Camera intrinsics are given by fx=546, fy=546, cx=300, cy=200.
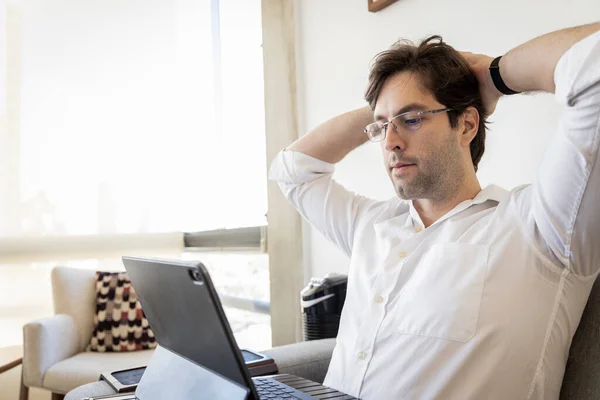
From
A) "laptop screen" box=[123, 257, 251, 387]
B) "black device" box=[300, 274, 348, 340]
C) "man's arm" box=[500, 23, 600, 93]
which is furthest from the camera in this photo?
"black device" box=[300, 274, 348, 340]

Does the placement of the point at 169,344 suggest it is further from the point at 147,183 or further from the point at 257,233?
the point at 147,183

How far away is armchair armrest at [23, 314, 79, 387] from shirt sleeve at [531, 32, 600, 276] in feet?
7.14

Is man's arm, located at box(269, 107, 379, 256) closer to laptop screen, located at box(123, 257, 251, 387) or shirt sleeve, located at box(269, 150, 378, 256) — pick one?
shirt sleeve, located at box(269, 150, 378, 256)

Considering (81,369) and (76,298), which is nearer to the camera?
(81,369)

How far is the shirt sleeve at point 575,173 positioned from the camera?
91cm

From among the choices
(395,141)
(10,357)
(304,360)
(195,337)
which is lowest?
(10,357)

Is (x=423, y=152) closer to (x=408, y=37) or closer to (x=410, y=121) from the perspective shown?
(x=410, y=121)

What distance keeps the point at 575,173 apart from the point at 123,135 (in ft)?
9.93

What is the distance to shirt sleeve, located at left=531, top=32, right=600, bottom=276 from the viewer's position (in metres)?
0.91

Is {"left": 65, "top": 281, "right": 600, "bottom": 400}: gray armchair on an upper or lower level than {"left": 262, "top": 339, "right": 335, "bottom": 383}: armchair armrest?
upper

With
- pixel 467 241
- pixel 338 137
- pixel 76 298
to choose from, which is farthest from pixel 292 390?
pixel 76 298

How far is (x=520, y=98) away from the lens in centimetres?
172

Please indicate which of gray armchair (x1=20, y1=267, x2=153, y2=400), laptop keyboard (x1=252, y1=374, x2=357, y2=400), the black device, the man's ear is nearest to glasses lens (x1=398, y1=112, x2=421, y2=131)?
the man's ear

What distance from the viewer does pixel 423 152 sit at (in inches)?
51.2
